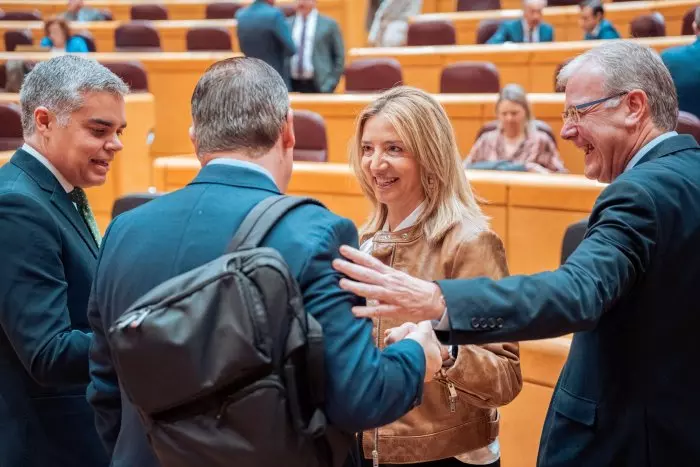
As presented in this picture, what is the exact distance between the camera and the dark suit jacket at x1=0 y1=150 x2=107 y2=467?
173 centimetres

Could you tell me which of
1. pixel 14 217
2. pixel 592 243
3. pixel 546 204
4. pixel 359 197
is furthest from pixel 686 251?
pixel 359 197

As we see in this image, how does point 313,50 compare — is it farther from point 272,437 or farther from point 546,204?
point 272,437

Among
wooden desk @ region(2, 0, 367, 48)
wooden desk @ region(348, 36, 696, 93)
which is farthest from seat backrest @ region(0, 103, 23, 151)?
wooden desk @ region(2, 0, 367, 48)

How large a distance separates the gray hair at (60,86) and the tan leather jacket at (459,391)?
2.62ft

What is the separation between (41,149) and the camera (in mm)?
1931

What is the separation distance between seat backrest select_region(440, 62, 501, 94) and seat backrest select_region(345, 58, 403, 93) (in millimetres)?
387

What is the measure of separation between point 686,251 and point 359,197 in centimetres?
261

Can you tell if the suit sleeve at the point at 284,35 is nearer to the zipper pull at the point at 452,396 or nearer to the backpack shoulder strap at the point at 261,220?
the zipper pull at the point at 452,396

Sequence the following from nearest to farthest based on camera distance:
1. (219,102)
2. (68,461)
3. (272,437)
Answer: (272,437) < (219,102) < (68,461)

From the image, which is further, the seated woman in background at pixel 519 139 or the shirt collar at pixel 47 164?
the seated woman in background at pixel 519 139

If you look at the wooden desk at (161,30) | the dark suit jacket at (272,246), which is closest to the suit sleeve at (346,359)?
the dark suit jacket at (272,246)

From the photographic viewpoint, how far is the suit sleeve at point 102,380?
1.50 meters

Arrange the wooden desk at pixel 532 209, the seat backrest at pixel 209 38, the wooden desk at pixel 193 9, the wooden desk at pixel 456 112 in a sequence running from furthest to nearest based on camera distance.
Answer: the wooden desk at pixel 193 9
the seat backrest at pixel 209 38
the wooden desk at pixel 456 112
the wooden desk at pixel 532 209

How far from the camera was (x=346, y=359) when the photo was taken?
128 centimetres
